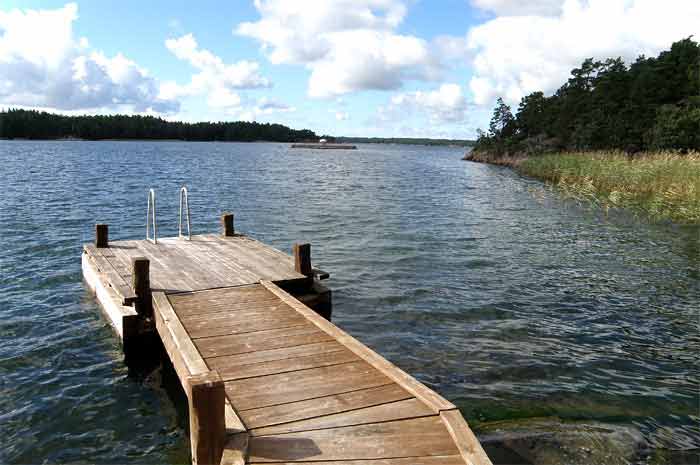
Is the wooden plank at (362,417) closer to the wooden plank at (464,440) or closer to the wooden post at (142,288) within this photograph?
the wooden plank at (464,440)

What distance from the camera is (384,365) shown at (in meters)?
5.61

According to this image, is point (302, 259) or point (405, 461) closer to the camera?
point (405, 461)

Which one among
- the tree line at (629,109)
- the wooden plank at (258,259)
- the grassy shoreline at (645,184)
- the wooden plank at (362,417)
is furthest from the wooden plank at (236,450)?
the tree line at (629,109)

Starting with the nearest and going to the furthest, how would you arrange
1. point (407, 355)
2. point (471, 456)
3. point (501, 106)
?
1. point (471, 456)
2. point (407, 355)
3. point (501, 106)

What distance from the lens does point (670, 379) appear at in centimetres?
780

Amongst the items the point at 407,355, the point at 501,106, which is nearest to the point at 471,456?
the point at 407,355

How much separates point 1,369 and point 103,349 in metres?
1.41

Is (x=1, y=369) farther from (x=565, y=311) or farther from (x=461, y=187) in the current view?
(x=461, y=187)

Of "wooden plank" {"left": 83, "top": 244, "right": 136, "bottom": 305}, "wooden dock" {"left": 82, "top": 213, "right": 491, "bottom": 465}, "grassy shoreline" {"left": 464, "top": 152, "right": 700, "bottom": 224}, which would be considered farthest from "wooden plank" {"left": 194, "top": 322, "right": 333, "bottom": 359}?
"grassy shoreline" {"left": 464, "top": 152, "right": 700, "bottom": 224}

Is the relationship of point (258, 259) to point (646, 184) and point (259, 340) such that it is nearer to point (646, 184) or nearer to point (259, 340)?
point (259, 340)

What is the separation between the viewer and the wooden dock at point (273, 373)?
4129 millimetres

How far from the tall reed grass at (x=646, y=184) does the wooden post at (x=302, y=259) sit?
17011 mm

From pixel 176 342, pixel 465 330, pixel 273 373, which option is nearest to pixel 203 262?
pixel 176 342

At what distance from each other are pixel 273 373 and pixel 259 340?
3.36ft
